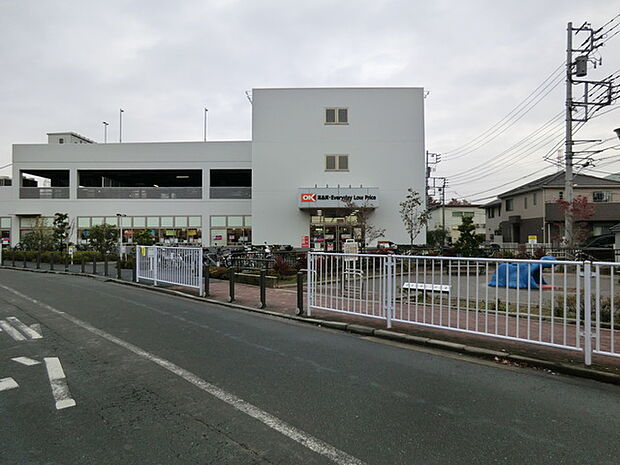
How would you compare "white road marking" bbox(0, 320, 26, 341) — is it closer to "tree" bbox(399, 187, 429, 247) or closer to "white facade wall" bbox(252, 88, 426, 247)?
"white facade wall" bbox(252, 88, 426, 247)

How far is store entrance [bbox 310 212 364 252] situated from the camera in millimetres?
26578

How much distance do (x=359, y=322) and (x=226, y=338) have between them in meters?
2.65

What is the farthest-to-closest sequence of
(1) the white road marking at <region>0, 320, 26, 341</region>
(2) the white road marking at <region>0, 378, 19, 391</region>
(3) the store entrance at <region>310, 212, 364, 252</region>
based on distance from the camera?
(3) the store entrance at <region>310, 212, 364, 252</region>, (1) the white road marking at <region>0, 320, 26, 341</region>, (2) the white road marking at <region>0, 378, 19, 391</region>

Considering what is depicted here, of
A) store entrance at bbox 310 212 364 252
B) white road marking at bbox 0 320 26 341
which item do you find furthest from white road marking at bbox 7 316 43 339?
store entrance at bbox 310 212 364 252

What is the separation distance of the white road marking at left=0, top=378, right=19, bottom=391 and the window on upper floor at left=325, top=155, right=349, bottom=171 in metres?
24.1

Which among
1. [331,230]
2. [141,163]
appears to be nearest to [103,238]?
[141,163]

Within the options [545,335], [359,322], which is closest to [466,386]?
[545,335]

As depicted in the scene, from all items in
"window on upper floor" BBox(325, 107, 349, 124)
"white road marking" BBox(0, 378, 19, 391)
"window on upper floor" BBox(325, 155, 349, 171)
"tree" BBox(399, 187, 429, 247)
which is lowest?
"white road marking" BBox(0, 378, 19, 391)

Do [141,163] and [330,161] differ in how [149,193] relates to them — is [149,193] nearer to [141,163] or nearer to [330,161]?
[141,163]

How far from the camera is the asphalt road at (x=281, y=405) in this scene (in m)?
3.00

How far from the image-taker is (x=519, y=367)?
16.9ft

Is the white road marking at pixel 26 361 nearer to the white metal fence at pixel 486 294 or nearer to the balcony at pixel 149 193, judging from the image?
the white metal fence at pixel 486 294

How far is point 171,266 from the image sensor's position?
1333 centimetres

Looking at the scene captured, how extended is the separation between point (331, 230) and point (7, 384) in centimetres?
2317
